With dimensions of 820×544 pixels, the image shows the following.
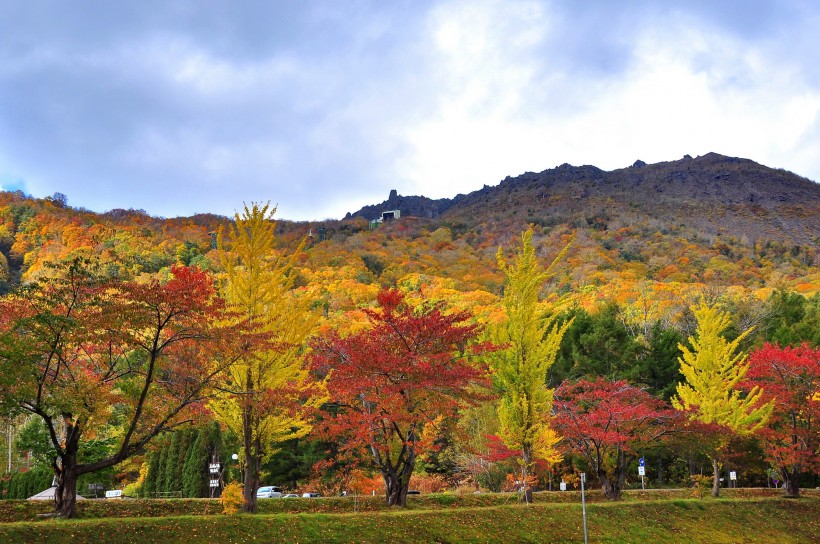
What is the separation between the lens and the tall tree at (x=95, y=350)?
50.4 ft

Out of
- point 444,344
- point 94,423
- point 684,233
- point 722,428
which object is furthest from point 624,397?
point 684,233

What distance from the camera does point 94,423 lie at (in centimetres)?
1731

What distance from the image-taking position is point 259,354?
20.7 meters

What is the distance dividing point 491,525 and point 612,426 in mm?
8508

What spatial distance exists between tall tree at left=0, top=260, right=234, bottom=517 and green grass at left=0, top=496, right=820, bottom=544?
220cm

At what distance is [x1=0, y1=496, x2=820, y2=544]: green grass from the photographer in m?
15.7

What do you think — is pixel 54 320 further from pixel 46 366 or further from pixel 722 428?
pixel 722 428

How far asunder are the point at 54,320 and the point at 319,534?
848 centimetres

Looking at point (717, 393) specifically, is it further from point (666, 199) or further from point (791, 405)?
point (666, 199)

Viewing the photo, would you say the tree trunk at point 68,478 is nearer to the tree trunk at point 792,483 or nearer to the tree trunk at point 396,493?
the tree trunk at point 396,493

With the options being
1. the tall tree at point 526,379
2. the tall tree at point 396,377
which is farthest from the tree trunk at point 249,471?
the tall tree at point 526,379

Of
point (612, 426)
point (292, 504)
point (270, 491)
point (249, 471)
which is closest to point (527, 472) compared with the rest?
point (612, 426)

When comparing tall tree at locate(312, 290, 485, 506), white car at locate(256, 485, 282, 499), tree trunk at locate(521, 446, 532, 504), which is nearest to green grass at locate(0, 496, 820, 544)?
tree trunk at locate(521, 446, 532, 504)

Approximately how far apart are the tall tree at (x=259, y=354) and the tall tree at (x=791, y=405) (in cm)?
2179
